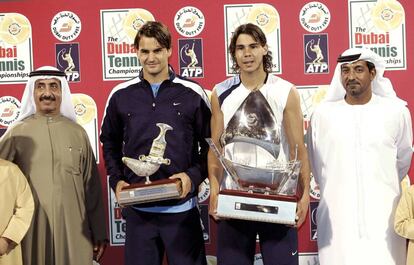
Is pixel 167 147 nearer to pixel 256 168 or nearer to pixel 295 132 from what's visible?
pixel 256 168

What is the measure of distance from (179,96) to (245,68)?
36 centimetres

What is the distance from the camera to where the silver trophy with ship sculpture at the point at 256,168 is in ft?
8.16

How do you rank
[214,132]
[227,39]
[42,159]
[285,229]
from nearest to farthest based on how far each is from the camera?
[285,229] → [214,132] → [42,159] → [227,39]

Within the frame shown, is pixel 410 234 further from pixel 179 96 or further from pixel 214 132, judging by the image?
pixel 179 96

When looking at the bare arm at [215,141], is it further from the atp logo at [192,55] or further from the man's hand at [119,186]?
the atp logo at [192,55]

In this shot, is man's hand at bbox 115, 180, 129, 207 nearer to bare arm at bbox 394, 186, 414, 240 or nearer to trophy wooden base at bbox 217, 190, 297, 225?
trophy wooden base at bbox 217, 190, 297, 225

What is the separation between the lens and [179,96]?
9.23 ft

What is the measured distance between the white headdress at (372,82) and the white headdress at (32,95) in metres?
1.46

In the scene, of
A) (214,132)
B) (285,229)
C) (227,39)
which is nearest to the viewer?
(285,229)

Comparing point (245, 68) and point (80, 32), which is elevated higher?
point (80, 32)

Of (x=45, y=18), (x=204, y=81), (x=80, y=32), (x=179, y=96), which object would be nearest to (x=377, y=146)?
(x=179, y=96)

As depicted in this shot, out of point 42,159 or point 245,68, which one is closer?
point 245,68

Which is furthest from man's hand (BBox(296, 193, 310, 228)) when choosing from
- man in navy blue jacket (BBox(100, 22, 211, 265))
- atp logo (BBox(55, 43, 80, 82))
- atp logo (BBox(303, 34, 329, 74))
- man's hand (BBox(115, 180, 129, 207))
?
atp logo (BBox(55, 43, 80, 82))

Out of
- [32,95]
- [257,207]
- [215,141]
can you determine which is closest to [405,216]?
[257,207]
